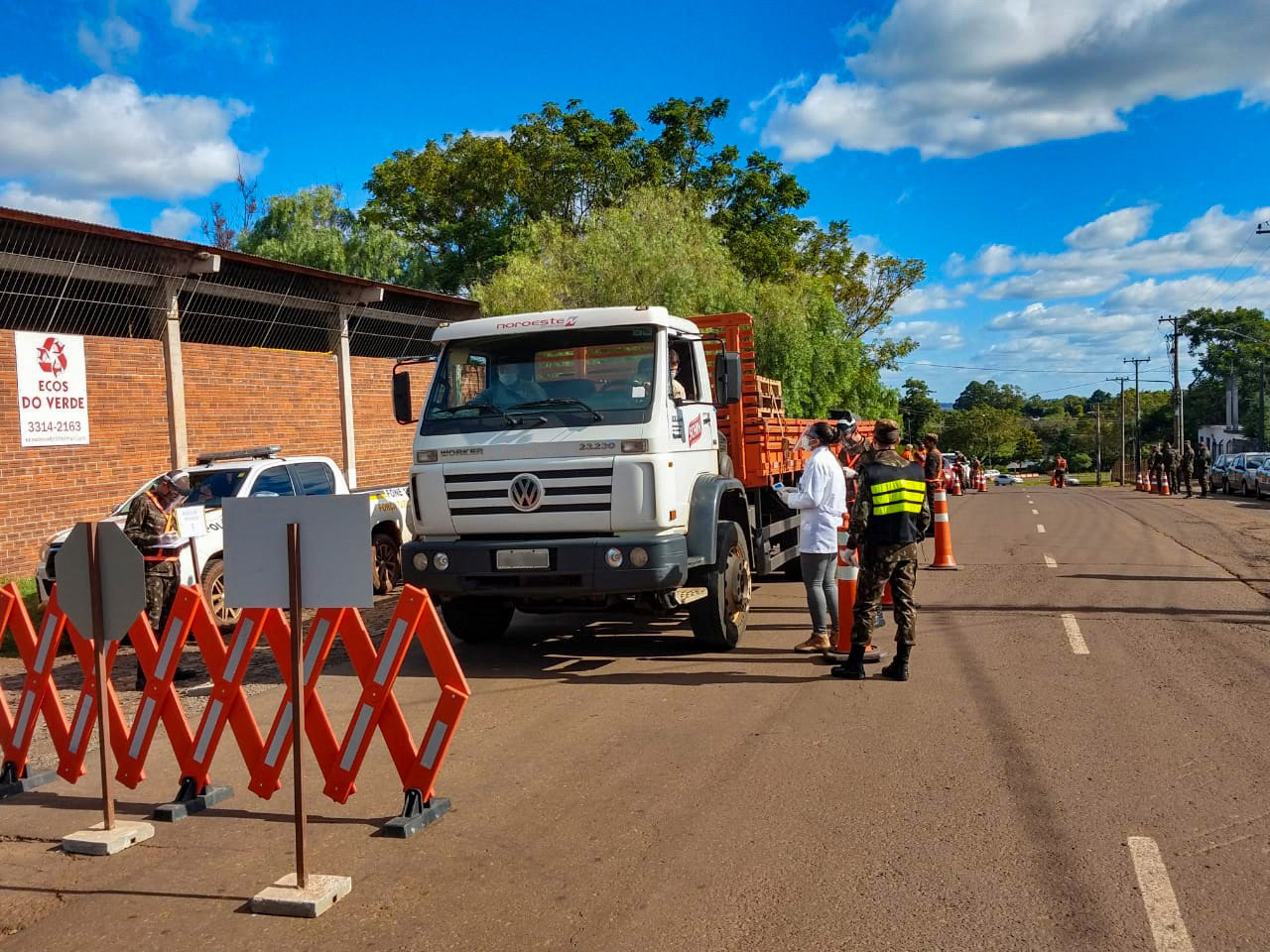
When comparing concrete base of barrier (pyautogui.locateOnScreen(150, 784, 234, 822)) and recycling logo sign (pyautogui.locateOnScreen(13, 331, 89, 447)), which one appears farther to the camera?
recycling logo sign (pyautogui.locateOnScreen(13, 331, 89, 447))

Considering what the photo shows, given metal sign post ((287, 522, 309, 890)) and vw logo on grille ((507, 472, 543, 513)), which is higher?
vw logo on grille ((507, 472, 543, 513))

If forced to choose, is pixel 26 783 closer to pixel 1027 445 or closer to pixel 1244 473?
pixel 1244 473

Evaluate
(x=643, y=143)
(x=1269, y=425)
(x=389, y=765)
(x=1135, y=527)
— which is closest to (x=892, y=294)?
(x=643, y=143)

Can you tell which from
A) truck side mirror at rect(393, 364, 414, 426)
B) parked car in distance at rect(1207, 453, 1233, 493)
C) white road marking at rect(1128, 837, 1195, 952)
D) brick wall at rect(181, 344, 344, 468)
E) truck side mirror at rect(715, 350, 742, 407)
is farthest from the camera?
parked car in distance at rect(1207, 453, 1233, 493)

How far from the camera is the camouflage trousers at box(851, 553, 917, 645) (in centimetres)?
820

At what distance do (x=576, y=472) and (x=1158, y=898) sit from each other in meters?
5.08

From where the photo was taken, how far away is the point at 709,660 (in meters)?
9.16

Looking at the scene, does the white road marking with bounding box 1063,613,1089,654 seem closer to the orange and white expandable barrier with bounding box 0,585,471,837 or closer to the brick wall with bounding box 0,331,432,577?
the orange and white expandable barrier with bounding box 0,585,471,837

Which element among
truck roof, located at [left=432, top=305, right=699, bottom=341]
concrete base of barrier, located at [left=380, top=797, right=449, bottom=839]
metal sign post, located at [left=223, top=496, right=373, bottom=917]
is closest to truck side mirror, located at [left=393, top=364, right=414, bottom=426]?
truck roof, located at [left=432, top=305, right=699, bottom=341]

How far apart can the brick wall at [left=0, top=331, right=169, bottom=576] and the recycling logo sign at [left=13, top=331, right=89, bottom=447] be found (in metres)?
0.10

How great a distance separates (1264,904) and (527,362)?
6.45 metres

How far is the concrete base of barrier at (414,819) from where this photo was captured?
17.0ft

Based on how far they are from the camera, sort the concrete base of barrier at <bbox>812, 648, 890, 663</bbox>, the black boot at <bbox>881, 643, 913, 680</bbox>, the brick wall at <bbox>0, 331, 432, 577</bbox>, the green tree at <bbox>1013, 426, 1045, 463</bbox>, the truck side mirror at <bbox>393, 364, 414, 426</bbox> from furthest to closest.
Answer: the green tree at <bbox>1013, 426, 1045, 463</bbox>
the brick wall at <bbox>0, 331, 432, 577</bbox>
the truck side mirror at <bbox>393, 364, 414, 426</bbox>
the concrete base of barrier at <bbox>812, 648, 890, 663</bbox>
the black boot at <bbox>881, 643, 913, 680</bbox>

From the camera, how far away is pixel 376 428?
22.8 metres
